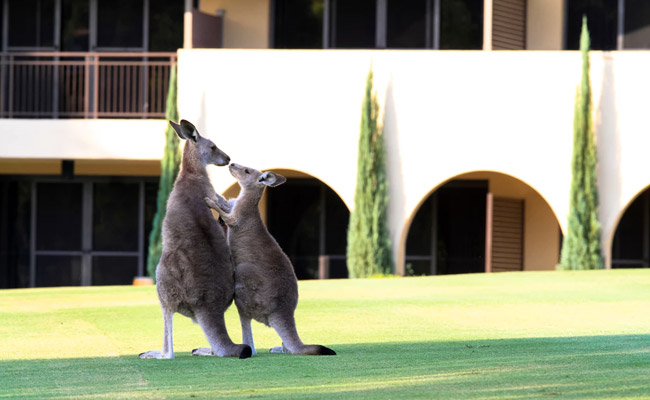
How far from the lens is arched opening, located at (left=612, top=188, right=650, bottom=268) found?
74.1 feet

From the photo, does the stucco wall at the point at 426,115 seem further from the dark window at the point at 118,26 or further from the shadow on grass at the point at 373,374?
the shadow on grass at the point at 373,374

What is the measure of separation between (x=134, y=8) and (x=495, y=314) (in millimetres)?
13241

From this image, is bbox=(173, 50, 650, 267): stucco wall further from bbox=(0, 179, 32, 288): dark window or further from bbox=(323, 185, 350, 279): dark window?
bbox=(0, 179, 32, 288): dark window

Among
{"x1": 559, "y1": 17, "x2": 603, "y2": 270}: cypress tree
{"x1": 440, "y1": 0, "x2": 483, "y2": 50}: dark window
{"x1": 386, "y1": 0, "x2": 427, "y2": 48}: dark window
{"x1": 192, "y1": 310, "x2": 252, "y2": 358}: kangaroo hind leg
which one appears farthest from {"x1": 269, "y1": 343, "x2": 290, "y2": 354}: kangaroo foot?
{"x1": 440, "y1": 0, "x2": 483, "y2": 50}: dark window

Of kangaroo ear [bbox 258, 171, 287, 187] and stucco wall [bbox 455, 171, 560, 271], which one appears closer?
kangaroo ear [bbox 258, 171, 287, 187]

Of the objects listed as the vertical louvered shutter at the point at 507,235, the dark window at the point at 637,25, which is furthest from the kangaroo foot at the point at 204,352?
the dark window at the point at 637,25

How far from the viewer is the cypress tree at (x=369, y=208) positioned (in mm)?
20516

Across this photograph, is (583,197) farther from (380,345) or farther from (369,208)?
(380,345)

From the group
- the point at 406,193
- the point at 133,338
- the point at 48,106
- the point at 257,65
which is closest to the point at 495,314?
the point at 133,338

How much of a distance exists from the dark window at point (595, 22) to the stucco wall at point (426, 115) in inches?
82.7

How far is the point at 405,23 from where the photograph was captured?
23.1 metres

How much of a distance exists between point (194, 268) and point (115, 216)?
51.0 ft

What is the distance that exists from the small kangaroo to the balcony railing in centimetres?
1342

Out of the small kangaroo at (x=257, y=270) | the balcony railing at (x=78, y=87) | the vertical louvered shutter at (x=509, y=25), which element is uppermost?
the vertical louvered shutter at (x=509, y=25)
